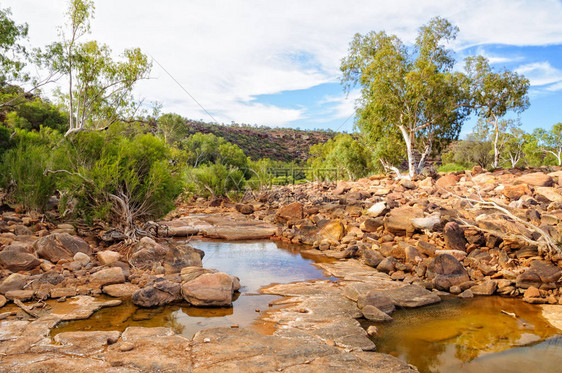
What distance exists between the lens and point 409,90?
1917 centimetres

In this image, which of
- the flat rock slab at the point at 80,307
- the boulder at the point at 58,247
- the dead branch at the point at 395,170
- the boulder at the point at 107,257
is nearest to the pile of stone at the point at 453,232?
the dead branch at the point at 395,170

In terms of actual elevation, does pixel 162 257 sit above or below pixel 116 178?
below

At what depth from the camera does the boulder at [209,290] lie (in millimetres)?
6238

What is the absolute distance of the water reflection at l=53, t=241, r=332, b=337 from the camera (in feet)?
17.5

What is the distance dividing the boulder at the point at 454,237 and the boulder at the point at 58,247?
26.7 feet

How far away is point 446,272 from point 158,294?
559cm

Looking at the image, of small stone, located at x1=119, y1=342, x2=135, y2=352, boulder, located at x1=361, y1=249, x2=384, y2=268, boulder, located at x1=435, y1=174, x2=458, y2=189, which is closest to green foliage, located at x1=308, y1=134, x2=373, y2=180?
boulder, located at x1=435, y1=174, x2=458, y2=189

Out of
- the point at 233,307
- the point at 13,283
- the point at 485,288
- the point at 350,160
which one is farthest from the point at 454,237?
the point at 350,160

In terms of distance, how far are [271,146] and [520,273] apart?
5781 centimetres

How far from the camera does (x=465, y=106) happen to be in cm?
2172

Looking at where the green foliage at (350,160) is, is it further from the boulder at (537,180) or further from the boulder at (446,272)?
the boulder at (446,272)

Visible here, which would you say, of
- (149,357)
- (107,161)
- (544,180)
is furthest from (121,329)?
(544,180)

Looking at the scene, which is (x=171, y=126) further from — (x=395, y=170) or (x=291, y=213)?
(x=291, y=213)

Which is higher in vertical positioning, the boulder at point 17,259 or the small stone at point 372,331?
the boulder at point 17,259
